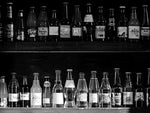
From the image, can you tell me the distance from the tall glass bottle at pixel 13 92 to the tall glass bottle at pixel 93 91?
0.40 metres

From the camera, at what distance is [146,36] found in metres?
2.34

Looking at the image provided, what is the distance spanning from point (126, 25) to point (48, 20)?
45cm

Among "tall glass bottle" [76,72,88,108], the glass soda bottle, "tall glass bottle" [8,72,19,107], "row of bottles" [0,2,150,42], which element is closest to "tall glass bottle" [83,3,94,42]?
"row of bottles" [0,2,150,42]

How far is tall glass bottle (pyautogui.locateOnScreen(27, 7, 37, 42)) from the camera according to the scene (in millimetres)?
2340

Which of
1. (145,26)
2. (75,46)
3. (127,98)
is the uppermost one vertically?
(145,26)

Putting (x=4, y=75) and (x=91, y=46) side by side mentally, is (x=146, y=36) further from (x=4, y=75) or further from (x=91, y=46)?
(x=4, y=75)

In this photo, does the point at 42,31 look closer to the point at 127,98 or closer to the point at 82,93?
the point at 82,93

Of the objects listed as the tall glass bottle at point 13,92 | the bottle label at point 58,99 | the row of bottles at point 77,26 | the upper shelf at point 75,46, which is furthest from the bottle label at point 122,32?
the tall glass bottle at point 13,92

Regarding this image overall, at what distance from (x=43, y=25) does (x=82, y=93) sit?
17.3 inches

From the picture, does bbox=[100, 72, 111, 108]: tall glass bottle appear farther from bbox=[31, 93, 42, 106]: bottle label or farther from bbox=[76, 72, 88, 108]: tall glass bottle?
bbox=[31, 93, 42, 106]: bottle label

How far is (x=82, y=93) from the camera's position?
91.0 inches

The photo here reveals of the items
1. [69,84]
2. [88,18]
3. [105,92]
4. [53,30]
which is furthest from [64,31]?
[105,92]

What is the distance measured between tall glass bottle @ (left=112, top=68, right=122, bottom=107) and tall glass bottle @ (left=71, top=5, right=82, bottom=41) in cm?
32

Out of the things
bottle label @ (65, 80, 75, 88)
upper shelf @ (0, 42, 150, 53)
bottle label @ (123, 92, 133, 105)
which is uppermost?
upper shelf @ (0, 42, 150, 53)
